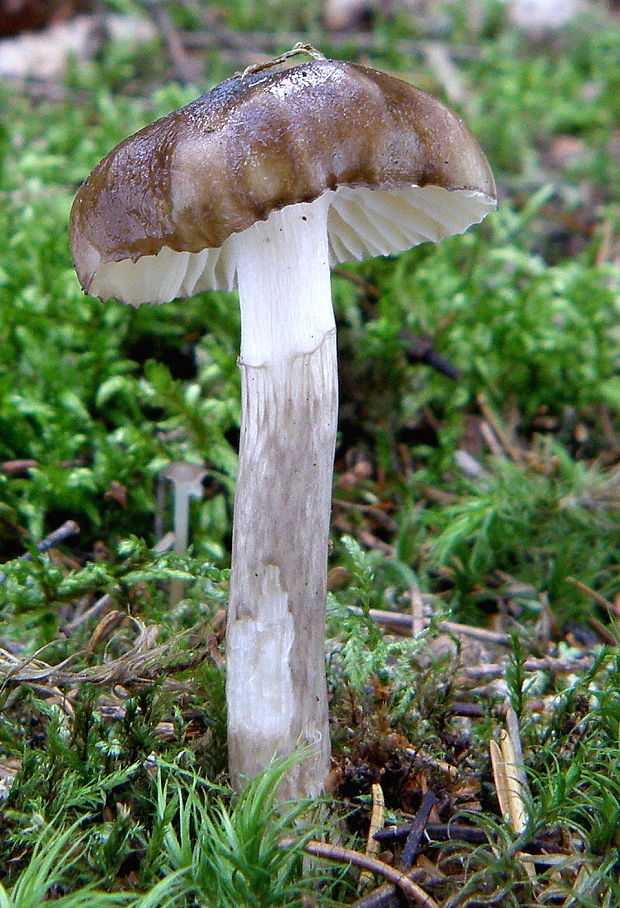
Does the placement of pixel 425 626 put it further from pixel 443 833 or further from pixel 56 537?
pixel 56 537

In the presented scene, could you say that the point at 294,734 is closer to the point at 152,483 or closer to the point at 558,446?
the point at 152,483

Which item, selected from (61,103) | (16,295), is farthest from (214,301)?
(61,103)

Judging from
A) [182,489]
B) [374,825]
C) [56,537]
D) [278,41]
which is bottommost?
[374,825]

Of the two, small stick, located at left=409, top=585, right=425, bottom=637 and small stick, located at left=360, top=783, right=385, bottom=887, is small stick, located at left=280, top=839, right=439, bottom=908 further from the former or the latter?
small stick, located at left=409, top=585, right=425, bottom=637

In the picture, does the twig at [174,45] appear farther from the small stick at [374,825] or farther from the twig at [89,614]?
the small stick at [374,825]

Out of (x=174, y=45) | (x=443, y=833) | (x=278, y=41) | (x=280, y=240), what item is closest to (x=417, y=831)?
(x=443, y=833)

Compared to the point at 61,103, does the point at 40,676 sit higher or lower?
lower
